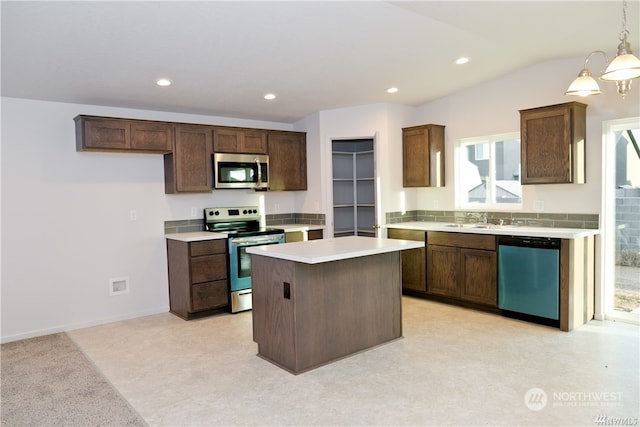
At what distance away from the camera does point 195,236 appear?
481 cm

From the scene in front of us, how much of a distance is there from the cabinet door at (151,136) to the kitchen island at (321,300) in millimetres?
2004

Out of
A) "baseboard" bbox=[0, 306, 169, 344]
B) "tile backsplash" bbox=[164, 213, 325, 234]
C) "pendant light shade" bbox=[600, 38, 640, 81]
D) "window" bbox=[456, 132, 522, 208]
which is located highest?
"pendant light shade" bbox=[600, 38, 640, 81]

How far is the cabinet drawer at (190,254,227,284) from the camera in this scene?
4676 millimetres

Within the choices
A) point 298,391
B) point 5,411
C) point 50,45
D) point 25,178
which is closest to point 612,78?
point 298,391

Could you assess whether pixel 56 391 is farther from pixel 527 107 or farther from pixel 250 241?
pixel 527 107

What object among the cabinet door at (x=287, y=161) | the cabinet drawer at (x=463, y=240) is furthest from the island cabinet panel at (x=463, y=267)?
the cabinet door at (x=287, y=161)

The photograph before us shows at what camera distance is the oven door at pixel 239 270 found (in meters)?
4.89

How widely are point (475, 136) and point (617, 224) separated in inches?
69.5

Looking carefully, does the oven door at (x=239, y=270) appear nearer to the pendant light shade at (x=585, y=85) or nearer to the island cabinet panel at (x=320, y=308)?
the island cabinet panel at (x=320, y=308)

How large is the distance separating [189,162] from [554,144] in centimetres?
384

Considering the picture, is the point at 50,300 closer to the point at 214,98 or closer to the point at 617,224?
the point at 214,98

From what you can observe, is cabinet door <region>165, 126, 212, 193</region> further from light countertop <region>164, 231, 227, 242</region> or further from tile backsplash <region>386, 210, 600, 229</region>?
tile backsplash <region>386, 210, 600, 229</region>

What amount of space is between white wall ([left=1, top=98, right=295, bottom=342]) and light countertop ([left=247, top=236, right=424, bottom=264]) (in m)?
2.05

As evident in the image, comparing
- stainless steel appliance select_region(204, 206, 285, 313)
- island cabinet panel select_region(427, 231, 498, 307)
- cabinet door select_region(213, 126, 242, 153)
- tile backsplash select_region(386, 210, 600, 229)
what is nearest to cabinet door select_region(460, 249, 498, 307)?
island cabinet panel select_region(427, 231, 498, 307)
